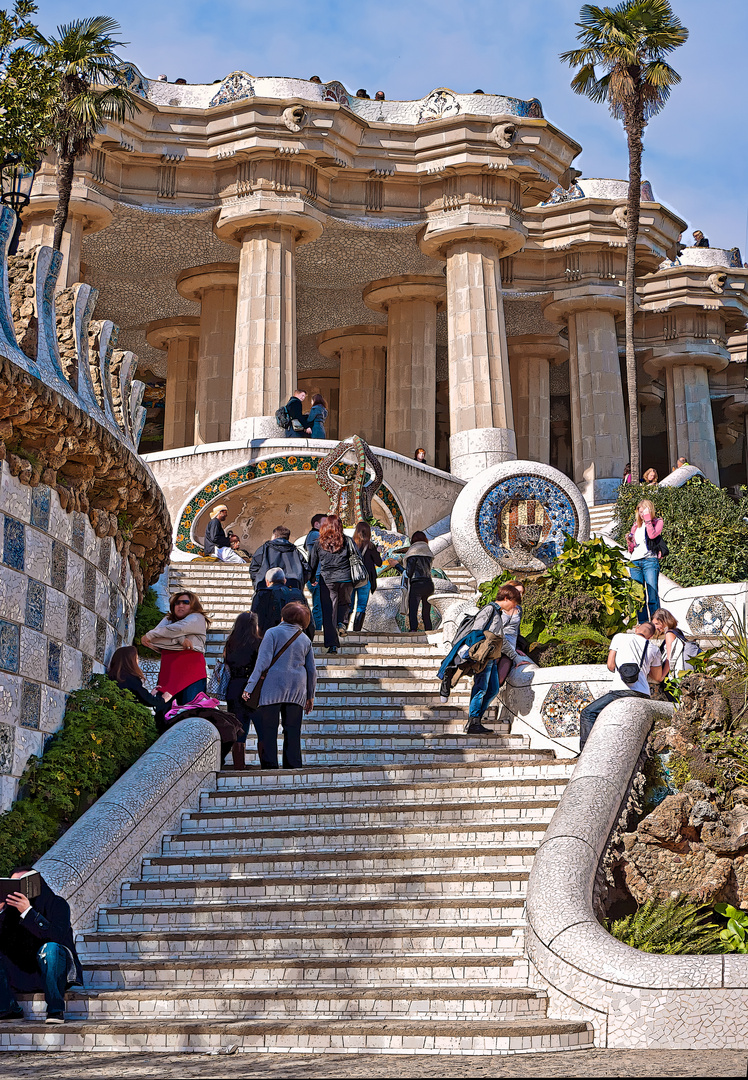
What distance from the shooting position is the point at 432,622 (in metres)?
17.5

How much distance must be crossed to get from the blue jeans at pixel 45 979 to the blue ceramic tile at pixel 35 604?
9.68 feet

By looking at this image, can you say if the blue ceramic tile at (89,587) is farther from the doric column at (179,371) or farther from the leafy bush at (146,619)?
the doric column at (179,371)

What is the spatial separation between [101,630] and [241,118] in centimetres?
1847

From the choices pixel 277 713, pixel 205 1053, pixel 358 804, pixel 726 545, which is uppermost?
pixel 726 545

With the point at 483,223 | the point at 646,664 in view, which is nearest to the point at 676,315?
the point at 483,223

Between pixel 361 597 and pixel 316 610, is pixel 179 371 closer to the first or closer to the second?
pixel 361 597

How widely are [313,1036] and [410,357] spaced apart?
85.1ft

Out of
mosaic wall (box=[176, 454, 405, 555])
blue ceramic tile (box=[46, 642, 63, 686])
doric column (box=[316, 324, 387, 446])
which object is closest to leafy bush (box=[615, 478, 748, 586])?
mosaic wall (box=[176, 454, 405, 555])

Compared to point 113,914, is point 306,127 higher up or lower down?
higher up

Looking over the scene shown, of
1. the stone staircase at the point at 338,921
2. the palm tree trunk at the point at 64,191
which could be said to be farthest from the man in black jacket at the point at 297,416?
the stone staircase at the point at 338,921

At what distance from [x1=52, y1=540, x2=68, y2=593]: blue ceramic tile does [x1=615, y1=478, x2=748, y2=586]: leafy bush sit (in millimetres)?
9610

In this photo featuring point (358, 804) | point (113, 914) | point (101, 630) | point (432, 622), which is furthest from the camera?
point (432, 622)

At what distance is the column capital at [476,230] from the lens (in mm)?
28438

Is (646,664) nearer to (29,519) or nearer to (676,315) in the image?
(29,519)
